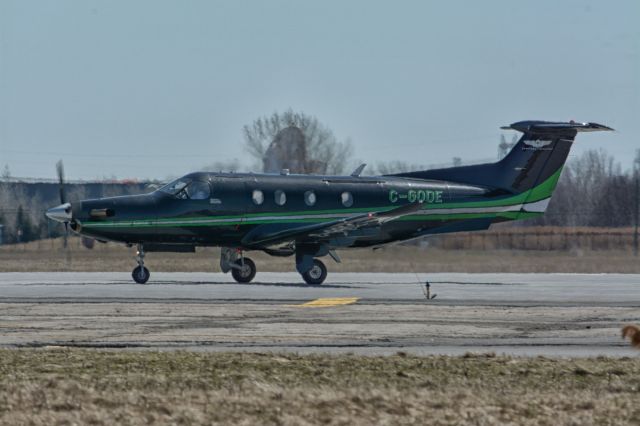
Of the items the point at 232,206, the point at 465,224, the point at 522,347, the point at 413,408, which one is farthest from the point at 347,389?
the point at 465,224

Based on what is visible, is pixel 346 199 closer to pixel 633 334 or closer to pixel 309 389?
pixel 309 389

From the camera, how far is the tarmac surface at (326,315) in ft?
64.0

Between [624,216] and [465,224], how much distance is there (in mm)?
41554

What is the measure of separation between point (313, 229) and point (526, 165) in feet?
26.7

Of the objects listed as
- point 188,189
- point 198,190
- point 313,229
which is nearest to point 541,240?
point 313,229

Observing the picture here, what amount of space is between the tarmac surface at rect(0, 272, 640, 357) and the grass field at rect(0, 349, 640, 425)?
2.14 meters

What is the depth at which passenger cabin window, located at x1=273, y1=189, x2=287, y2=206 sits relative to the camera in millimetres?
38188

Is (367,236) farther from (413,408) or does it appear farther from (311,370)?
(413,408)

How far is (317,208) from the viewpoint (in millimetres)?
38625

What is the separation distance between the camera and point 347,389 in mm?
13727

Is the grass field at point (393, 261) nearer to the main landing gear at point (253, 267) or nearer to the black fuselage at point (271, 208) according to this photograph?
the black fuselage at point (271, 208)

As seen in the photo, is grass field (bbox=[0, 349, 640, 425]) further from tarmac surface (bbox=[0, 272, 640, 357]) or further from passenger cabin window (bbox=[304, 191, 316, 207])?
passenger cabin window (bbox=[304, 191, 316, 207])

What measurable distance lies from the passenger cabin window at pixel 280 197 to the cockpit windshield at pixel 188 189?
2147mm

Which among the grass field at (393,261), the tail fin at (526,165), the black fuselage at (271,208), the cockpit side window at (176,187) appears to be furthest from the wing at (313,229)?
the grass field at (393,261)
